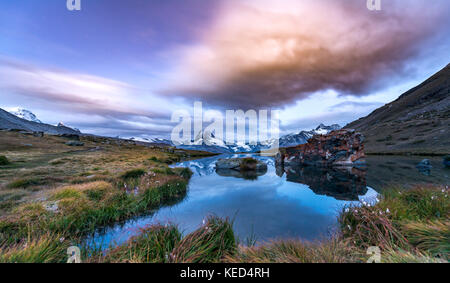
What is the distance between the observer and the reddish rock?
3419 centimetres

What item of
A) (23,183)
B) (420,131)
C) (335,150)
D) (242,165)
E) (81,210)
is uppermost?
(420,131)

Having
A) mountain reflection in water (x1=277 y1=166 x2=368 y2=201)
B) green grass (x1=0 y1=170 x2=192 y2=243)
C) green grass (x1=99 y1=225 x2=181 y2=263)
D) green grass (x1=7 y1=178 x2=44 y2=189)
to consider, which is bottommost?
mountain reflection in water (x1=277 y1=166 x2=368 y2=201)

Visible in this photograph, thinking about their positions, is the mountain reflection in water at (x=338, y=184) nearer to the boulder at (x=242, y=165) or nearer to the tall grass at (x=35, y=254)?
the boulder at (x=242, y=165)

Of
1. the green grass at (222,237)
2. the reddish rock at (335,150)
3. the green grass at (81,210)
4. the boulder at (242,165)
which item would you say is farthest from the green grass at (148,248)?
the reddish rock at (335,150)

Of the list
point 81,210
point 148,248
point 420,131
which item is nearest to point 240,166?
point 81,210

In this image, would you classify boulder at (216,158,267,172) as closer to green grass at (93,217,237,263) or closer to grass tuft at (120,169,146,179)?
grass tuft at (120,169,146,179)

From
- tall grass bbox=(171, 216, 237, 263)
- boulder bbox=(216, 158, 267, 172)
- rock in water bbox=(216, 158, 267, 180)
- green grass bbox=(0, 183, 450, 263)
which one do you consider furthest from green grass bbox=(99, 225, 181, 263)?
boulder bbox=(216, 158, 267, 172)

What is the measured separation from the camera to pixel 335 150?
117 feet

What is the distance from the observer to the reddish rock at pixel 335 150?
3419cm

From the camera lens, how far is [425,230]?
179 inches

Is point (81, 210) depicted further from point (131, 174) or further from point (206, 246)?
point (131, 174)

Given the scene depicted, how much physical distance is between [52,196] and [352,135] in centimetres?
4541
